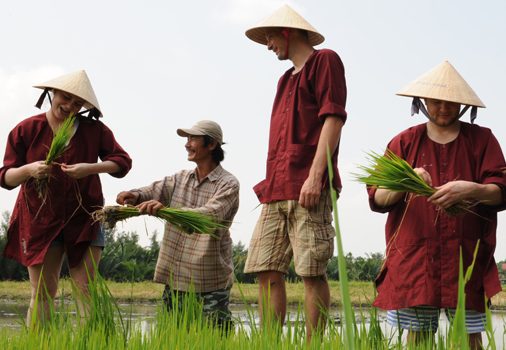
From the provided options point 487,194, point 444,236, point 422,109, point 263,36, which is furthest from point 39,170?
point 487,194

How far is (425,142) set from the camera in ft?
11.5

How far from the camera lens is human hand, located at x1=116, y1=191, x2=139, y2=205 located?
4.32 metres

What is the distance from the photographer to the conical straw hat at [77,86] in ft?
13.5

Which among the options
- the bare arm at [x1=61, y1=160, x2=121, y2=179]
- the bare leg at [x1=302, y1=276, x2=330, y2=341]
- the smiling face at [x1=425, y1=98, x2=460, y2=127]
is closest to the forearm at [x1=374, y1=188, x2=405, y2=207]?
the smiling face at [x1=425, y1=98, x2=460, y2=127]

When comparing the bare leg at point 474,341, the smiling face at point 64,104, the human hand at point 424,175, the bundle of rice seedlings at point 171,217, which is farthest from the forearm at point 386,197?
the smiling face at point 64,104

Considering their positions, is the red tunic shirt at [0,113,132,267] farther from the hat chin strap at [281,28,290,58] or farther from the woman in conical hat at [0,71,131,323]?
the hat chin strap at [281,28,290,58]

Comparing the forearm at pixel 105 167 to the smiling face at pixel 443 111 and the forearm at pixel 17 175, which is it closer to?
the forearm at pixel 17 175

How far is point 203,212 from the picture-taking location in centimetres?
432

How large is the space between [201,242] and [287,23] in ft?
4.38

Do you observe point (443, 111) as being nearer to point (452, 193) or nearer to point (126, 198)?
point (452, 193)

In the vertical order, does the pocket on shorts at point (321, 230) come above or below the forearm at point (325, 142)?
below

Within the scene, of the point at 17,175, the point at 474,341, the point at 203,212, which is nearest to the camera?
the point at 474,341

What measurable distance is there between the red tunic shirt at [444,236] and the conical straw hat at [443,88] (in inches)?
5.7

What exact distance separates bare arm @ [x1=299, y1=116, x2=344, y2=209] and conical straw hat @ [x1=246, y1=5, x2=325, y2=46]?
20.6 inches
